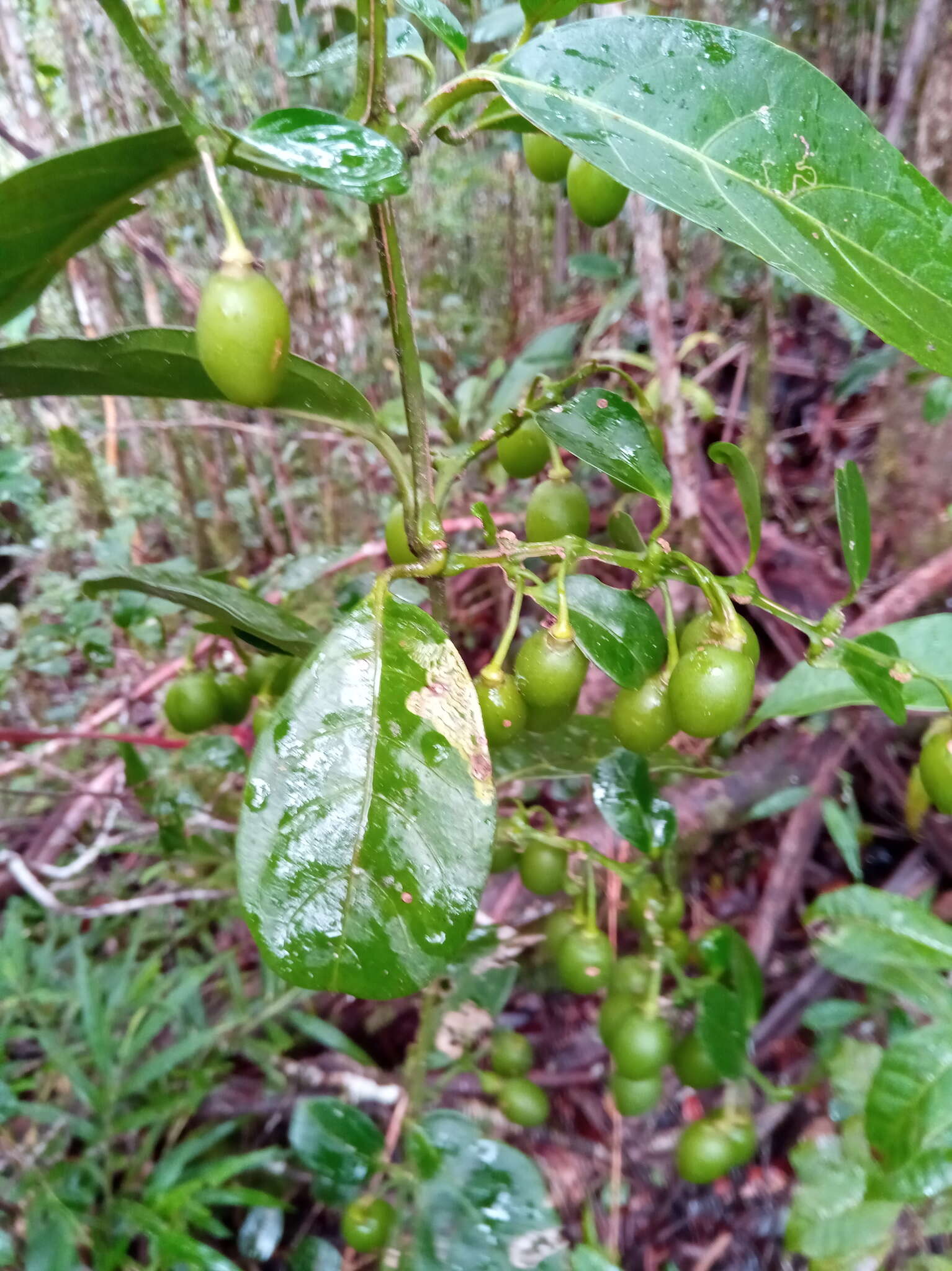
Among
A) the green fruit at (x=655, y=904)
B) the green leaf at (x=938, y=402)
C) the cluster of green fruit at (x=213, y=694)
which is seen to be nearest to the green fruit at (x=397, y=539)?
the cluster of green fruit at (x=213, y=694)

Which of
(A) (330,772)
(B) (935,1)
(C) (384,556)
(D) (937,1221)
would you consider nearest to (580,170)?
(A) (330,772)

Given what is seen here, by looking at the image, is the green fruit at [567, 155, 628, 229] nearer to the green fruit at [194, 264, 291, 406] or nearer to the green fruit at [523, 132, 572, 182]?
the green fruit at [523, 132, 572, 182]

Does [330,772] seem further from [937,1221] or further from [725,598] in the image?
[937,1221]

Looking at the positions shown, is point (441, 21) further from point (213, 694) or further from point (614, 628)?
point (213, 694)

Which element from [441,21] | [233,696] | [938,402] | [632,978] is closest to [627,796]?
[632,978]

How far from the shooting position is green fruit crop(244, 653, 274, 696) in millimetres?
1019

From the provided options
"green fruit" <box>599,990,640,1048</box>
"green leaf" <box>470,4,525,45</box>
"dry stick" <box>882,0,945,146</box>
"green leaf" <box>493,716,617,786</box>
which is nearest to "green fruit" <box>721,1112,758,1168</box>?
"green fruit" <box>599,990,640,1048</box>

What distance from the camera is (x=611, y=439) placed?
697 mm

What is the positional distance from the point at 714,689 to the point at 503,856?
558 mm

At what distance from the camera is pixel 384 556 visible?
2.04 m

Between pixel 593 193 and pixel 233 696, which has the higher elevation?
pixel 593 193

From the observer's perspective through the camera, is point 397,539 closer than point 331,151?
No

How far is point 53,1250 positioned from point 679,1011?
1083 mm

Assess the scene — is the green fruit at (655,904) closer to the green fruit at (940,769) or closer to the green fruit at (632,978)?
the green fruit at (632,978)
